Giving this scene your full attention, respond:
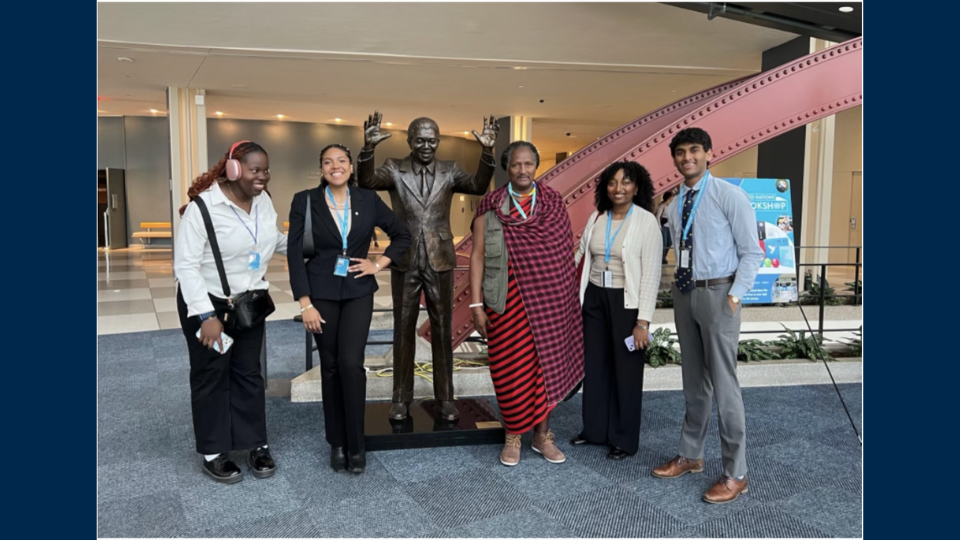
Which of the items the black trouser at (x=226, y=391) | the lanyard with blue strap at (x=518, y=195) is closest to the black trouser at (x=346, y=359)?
the black trouser at (x=226, y=391)

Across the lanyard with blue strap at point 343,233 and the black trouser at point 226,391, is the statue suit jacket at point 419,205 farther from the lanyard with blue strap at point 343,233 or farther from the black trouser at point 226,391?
the black trouser at point 226,391

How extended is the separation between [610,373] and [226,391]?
2.14 meters

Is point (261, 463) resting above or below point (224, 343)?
below

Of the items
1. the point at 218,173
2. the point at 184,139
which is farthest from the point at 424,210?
the point at 184,139

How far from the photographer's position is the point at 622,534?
2.83 m

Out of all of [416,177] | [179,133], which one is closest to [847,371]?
[416,177]

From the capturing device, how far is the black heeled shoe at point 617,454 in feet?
12.1

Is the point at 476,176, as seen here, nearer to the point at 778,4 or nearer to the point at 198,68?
the point at 778,4

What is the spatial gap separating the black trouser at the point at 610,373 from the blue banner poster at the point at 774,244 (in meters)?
2.81

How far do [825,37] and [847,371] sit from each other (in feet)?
15.5

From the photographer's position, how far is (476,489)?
327cm

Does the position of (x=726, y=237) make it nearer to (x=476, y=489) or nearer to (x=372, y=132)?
(x=476, y=489)

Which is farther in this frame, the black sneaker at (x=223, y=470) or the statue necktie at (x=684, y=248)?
the black sneaker at (x=223, y=470)

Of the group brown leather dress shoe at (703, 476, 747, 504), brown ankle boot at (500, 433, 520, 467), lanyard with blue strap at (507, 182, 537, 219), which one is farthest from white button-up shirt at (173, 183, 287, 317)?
brown leather dress shoe at (703, 476, 747, 504)
